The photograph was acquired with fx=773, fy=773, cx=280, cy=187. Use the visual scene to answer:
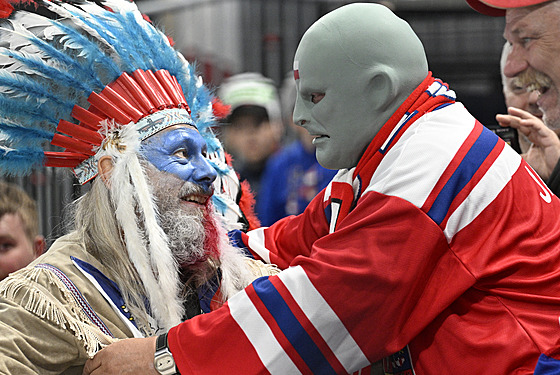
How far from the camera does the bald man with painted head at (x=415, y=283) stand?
67.5 inches

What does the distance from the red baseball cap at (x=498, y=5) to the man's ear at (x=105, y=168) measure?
4.68ft

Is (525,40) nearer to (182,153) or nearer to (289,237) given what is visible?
(289,237)

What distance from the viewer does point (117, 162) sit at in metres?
2.18

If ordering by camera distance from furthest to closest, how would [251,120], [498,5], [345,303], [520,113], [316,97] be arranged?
[251,120], [520,113], [498,5], [316,97], [345,303]

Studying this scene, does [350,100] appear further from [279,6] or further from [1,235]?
[279,6]

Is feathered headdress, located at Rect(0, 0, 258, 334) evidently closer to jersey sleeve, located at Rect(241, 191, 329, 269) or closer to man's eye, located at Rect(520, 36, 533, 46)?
jersey sleeve, located at Rect(241, 191, 329, 269)

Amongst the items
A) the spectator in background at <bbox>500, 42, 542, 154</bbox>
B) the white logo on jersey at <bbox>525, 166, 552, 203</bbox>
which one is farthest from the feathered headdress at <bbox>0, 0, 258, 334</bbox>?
the spectator in background at <bbox>500, 42, 542, 154</bbox>

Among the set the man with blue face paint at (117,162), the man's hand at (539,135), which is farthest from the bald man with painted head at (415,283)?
the man's hand at (539,135)

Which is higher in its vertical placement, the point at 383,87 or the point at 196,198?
the point at 383,87

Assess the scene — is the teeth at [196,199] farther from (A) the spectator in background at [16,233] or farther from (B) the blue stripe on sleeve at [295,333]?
(A) the spectator in background at [16,233]

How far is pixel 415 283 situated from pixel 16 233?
1.74 meters

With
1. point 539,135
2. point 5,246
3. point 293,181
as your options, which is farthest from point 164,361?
point 293,181

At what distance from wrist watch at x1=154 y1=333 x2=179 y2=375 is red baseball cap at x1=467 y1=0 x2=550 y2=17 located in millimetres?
1670

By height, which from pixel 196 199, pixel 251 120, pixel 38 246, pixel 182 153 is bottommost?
pixel 251 120
